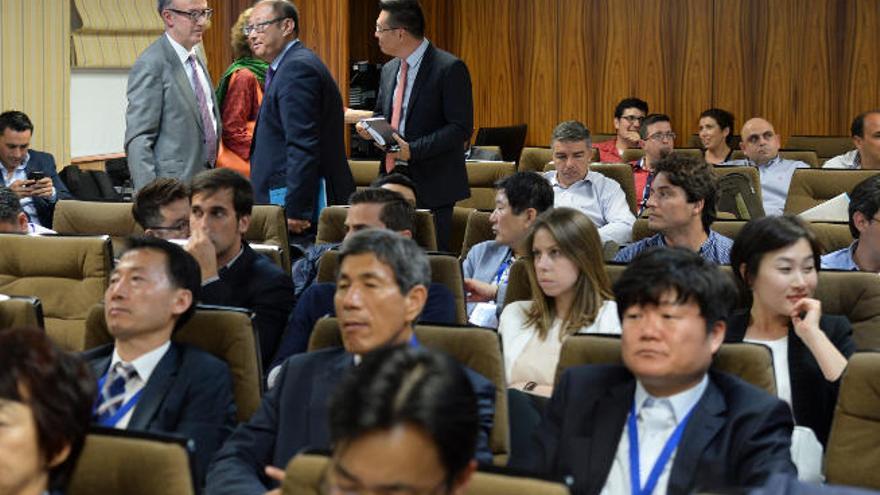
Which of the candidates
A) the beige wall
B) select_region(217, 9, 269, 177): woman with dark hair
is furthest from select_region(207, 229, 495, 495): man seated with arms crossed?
Answer: the beige wall

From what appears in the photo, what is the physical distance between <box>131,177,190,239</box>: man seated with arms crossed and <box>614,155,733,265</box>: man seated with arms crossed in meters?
1.66

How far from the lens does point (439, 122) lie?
6.54m

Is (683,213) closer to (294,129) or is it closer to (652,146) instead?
(294,129)

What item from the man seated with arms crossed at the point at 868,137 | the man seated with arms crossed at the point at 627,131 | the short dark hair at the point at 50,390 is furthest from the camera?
the man seated with arms crossed at the point at 627,131

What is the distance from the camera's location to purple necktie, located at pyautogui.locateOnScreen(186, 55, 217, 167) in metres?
6.10

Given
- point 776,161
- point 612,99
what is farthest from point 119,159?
point 612,99

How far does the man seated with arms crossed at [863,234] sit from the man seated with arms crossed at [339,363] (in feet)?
6.94

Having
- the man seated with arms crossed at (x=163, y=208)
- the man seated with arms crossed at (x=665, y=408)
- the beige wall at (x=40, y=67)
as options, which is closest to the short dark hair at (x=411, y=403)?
the man seated with arms crossed at (x=665, y=408)

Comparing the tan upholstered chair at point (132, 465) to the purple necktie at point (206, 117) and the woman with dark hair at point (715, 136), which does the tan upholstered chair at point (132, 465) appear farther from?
the woman with dark hair at point (715, 136)

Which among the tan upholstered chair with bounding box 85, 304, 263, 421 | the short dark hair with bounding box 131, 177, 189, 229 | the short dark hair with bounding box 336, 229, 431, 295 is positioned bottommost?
A: the tan upholstered chair with bounding box 85, 304, 263, 421

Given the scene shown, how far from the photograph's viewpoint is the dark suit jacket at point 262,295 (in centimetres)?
445

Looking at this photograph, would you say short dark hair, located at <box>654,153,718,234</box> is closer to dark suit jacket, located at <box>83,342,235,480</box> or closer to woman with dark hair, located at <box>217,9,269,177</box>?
woman with dark hair, located at <box>217,9,269,177</box>

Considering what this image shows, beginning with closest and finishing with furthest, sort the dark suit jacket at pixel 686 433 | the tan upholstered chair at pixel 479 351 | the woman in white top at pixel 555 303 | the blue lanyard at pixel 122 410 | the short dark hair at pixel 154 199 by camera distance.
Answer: the dark suit jacket at pixel 686 433
the tan upholstered chair at pixel 479 351
the blue lanyard at pixel 122 410
the woman in white top at pixel 555 303
the short dark hair at pixel 154 199

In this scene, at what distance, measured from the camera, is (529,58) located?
43.0 ft
